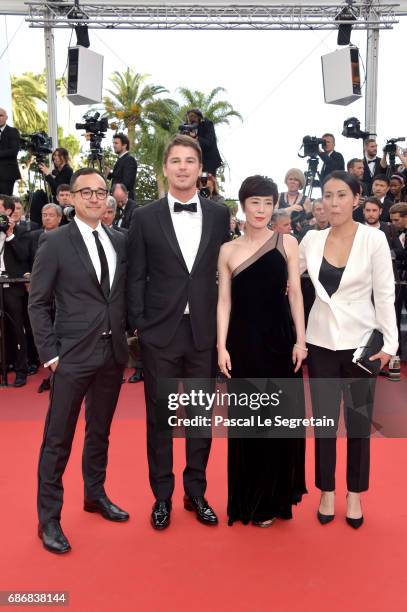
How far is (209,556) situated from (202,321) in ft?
3.48

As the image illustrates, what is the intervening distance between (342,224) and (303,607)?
1.65 metres

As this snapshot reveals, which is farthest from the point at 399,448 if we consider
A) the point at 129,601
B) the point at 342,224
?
the point at 129,601

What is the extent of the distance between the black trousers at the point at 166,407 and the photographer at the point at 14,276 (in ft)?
10.2

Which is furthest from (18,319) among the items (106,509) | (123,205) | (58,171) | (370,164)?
(370,164)

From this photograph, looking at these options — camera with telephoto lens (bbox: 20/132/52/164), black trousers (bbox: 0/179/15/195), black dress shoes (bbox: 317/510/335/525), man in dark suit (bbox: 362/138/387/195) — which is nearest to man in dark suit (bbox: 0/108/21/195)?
black trousers (bbox: 0/179/15/195)

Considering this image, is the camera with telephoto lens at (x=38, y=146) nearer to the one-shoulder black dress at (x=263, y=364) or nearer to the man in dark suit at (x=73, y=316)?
the man in dark suit at (x=73, y=316)

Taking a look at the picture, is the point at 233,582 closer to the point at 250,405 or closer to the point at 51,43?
the point at 250,405

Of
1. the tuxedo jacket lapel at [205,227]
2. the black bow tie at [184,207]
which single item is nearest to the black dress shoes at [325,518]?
the tuxedo jacket lapel at [205,227]

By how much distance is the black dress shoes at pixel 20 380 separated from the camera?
5.63 metres

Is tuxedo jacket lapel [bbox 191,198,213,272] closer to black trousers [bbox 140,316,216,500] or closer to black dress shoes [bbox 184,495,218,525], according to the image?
black trousers [bbox 140,316,216,500]

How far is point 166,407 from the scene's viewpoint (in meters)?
2.86

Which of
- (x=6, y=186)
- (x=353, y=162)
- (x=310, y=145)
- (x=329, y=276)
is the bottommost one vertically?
(x=329, y=276)

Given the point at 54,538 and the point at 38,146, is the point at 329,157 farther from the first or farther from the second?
the point at 54,538

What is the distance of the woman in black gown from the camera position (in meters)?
2.70
